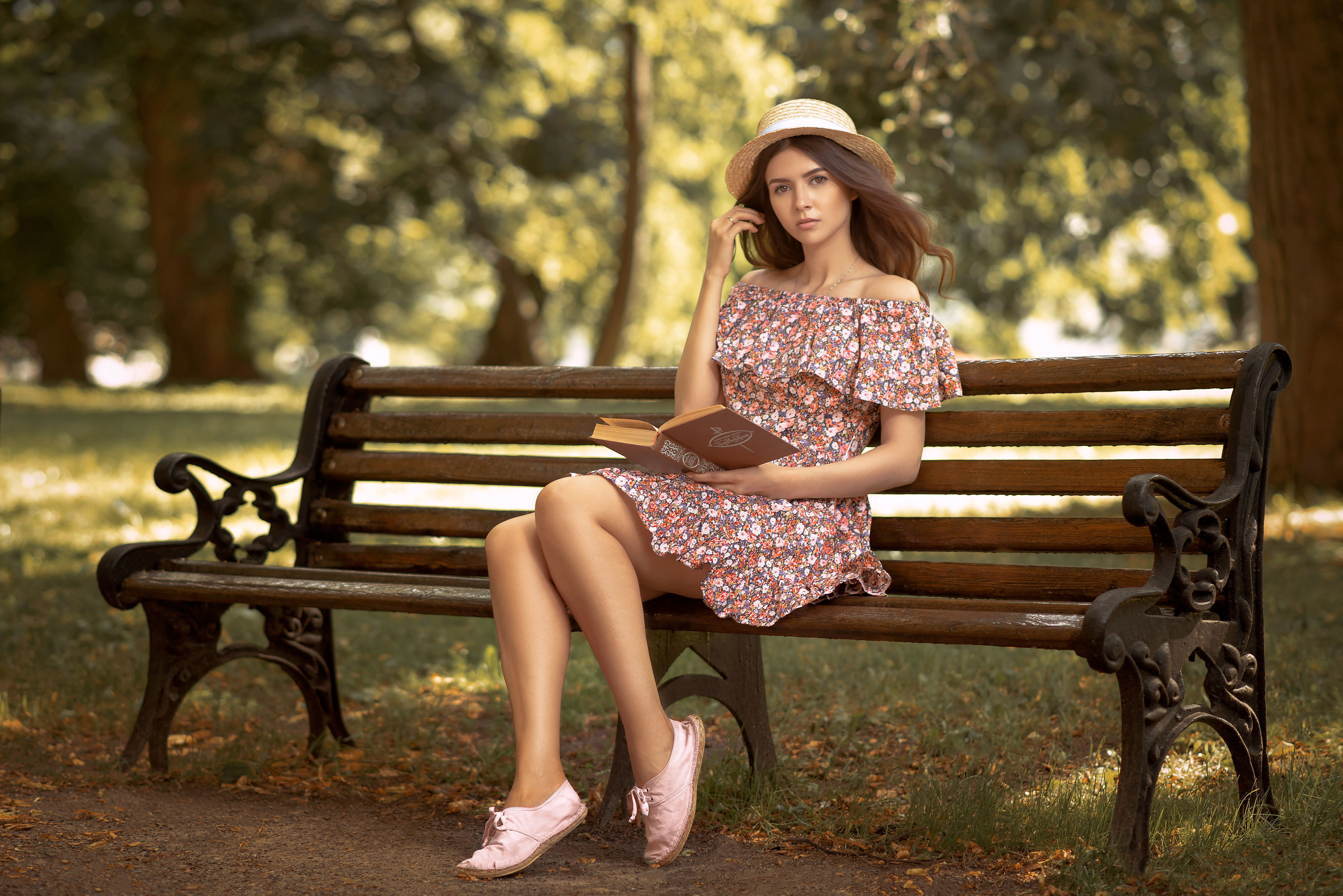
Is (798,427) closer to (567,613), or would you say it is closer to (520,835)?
(567,613)

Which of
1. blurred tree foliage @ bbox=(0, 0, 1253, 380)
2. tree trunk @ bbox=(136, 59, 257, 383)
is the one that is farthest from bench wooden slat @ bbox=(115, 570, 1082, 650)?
tree trunk @ bbox=(136, 59, 257, 383)

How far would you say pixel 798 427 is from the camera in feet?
11.7

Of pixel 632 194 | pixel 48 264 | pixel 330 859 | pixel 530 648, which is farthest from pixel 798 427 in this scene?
pixel 48 264

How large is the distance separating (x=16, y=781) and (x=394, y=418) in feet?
4.95

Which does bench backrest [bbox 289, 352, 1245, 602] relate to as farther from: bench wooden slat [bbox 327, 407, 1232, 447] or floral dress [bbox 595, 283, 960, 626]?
floral dress [bbox 595, 283, 960, 626]

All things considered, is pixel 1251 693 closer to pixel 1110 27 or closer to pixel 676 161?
pixel 1110 27

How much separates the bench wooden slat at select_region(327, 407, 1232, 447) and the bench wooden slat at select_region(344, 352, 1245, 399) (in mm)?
68

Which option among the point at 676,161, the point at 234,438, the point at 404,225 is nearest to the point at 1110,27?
the point at 234,438

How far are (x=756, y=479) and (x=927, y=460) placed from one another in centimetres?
56

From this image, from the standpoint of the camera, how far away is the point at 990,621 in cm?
291

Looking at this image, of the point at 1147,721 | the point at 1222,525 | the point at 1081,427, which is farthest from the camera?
the point at 1081,427

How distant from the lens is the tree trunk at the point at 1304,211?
726 centimetres

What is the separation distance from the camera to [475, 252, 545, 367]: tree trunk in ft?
66.1

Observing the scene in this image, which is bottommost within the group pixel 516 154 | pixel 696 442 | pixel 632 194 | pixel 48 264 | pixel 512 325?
pixel 696 442
